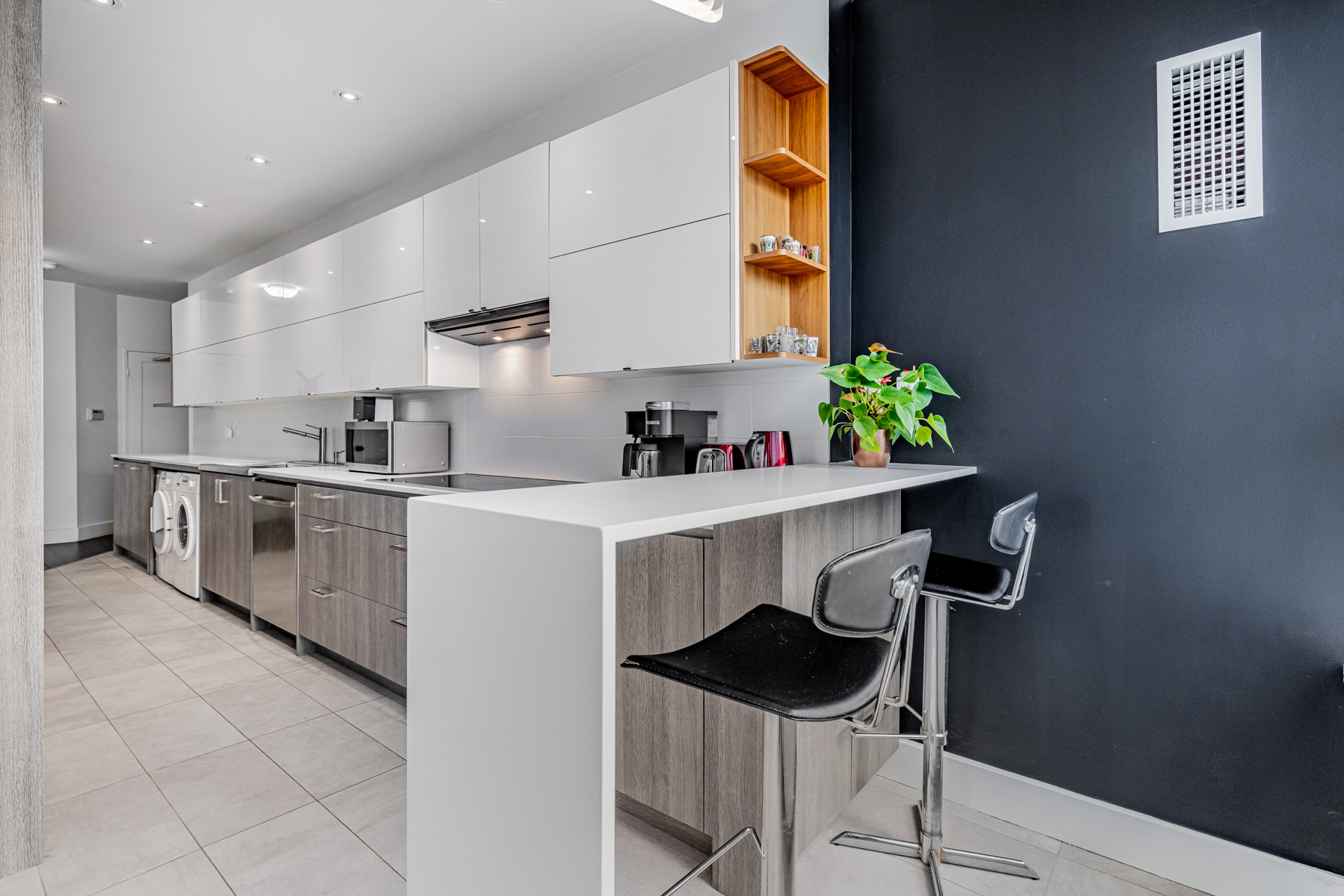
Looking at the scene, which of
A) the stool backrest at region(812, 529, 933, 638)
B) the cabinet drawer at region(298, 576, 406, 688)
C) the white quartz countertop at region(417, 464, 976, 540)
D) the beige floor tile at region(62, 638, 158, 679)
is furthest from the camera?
the beige floor tile at region(62, 638, 158, 679)

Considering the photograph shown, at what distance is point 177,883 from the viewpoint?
1.60 meters

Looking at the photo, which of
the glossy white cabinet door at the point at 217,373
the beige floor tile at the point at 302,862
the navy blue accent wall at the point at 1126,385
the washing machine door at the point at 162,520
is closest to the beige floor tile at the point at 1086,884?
the navy blue accent wall at the point at 1126,385

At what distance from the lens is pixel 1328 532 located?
146 cm

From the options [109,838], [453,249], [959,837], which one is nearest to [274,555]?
[109,838]

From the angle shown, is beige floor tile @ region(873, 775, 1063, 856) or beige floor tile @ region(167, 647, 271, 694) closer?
beige floor tile @ region(873, 775, 1063, 856)

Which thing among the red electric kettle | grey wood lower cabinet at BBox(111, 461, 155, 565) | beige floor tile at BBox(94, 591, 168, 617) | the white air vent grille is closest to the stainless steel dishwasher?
beige floor tile at BBox(94, 591, 168, 617)

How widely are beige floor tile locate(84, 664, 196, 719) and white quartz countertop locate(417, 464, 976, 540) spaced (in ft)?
8.29

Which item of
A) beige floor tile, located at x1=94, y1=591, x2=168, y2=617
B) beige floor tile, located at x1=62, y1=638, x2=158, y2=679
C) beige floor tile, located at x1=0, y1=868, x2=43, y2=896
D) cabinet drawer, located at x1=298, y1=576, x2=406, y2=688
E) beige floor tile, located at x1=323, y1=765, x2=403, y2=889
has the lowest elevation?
beige floor tile, located at x1=323, y1=765, x2=403, y2=889

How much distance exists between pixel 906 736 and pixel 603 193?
1931mm

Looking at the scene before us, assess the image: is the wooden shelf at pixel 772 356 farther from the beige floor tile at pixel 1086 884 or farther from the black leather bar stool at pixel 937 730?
the beige floor tile at pixel 1086 884

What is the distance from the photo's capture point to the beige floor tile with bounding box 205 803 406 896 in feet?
5.20

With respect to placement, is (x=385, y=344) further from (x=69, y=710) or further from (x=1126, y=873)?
(x=1126, y=873)

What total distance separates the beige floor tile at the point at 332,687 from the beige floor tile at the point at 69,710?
0.65 m

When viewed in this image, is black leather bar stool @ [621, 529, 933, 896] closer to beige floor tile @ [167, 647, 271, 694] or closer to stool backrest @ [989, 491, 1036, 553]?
stool backrest @ [989, 491, 1036, 553]
